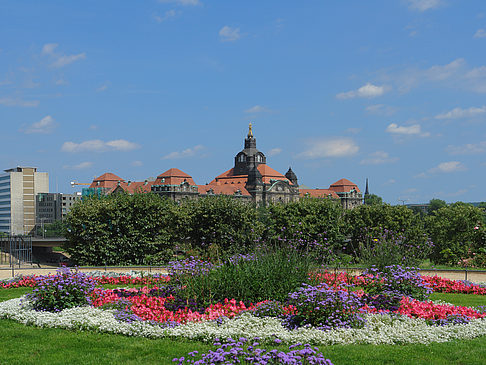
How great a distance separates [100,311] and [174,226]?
71.3 ft

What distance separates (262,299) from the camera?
11.6 metres

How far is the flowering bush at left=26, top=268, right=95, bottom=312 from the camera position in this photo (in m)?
11.6

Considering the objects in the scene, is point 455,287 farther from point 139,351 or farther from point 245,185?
point 245,185

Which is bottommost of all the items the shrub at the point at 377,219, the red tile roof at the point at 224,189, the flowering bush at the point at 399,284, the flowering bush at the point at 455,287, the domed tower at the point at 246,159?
the flowering bush at the point at 455,287

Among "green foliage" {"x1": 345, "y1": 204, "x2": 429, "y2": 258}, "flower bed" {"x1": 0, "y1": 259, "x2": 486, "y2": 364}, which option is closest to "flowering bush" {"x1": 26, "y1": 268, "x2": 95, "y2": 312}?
"flower bed" {"x1": 0, "y1": 259, "x2": 486, "y2": 364}

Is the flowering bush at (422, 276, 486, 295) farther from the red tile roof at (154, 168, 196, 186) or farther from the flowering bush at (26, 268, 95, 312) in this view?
the red tile roof at (154, 168, 196, 186)

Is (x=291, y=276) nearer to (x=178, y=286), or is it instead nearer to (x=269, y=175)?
(x=178, y=286)

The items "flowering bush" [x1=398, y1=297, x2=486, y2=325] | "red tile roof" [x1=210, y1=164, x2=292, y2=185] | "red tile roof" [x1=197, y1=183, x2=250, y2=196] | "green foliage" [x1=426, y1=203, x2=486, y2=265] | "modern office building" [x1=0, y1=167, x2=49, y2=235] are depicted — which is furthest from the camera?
"modern office building" [x1=0, y1=167, x2=49, y2=235]

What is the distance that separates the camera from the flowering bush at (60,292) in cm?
1161

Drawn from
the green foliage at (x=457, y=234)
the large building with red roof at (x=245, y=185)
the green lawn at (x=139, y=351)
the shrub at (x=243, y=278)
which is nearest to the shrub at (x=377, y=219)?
the green foliage at (x=457, y=234)

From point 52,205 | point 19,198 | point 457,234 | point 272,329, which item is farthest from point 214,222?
point 19,198

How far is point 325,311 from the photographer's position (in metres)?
9.77

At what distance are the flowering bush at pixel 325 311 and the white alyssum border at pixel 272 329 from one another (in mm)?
246

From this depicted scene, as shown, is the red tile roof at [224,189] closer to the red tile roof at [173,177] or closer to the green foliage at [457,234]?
the red tile roof at [173,177]
